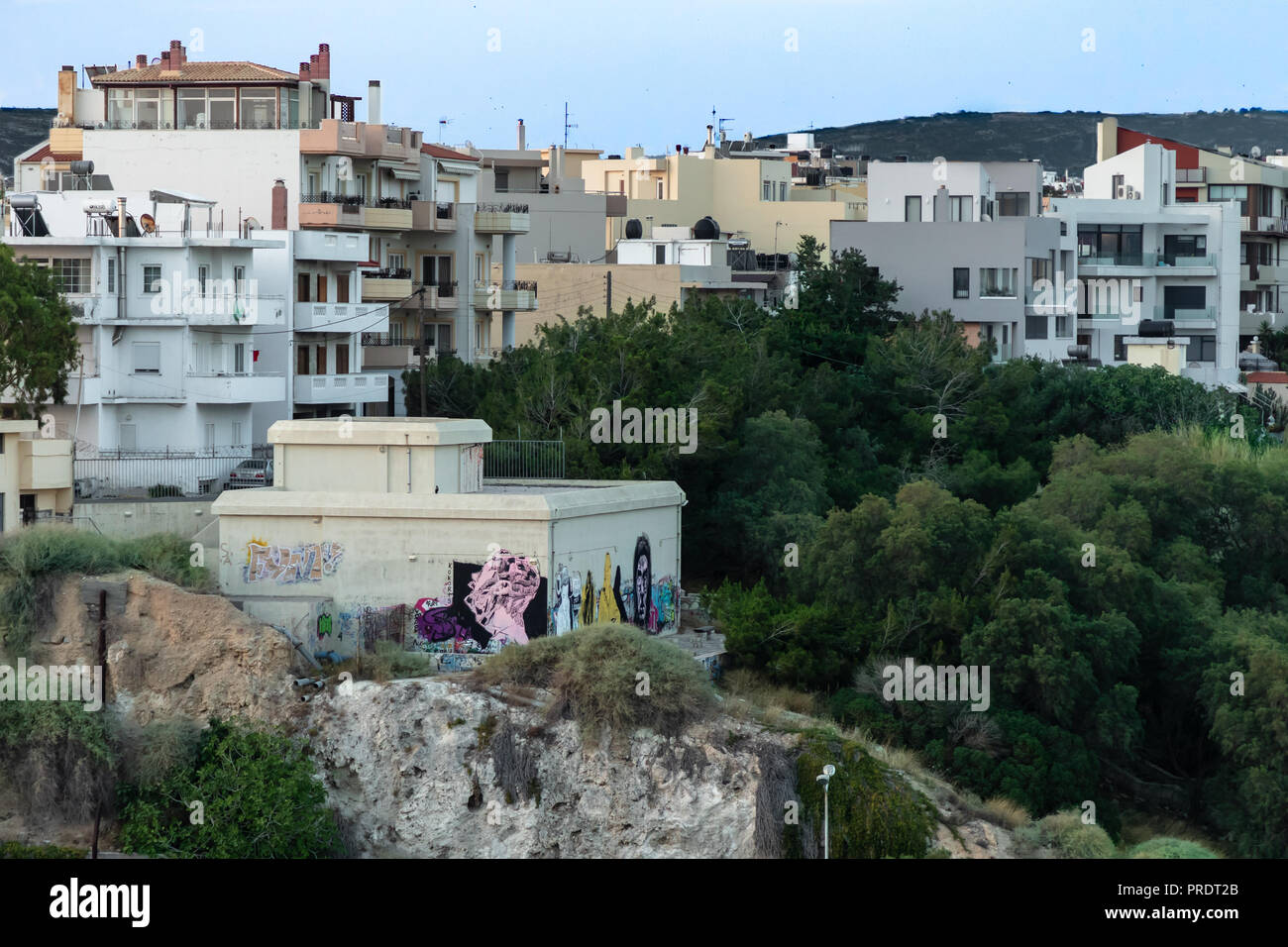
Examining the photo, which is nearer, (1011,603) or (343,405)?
(1011,603)

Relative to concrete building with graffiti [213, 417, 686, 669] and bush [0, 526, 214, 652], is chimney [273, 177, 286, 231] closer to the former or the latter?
concrete building with graffiti [213, 417, 686, 669]

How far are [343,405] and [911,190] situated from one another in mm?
28391

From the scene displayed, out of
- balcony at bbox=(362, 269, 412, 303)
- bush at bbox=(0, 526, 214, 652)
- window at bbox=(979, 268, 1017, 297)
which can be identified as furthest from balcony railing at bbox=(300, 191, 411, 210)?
bush at bbox=(0, 526, 214, 652)

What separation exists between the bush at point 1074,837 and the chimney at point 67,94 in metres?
46.5

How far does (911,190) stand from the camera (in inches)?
3073

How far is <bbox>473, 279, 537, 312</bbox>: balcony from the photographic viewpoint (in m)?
69.1

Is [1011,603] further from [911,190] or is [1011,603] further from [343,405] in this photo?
[911,190]

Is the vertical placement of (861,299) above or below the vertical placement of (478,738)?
above

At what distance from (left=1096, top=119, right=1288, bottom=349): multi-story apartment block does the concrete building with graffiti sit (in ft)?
214

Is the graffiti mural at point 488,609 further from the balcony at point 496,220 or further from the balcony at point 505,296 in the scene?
the balcony at point 496,220

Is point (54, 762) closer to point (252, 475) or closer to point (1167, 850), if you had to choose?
point (252, 475)

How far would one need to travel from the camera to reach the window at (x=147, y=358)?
5034 centimetres
